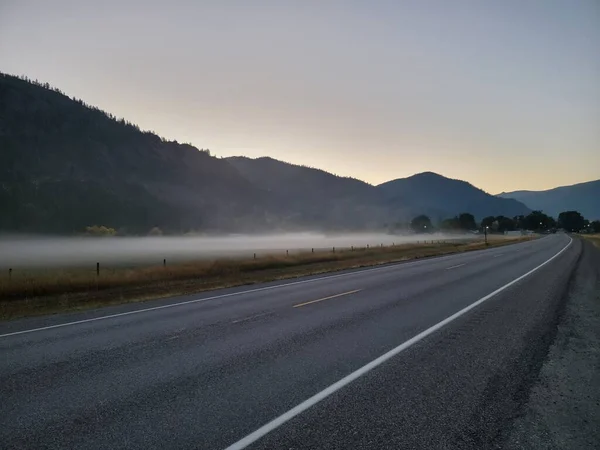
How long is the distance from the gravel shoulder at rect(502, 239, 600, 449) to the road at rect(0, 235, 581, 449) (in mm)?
202

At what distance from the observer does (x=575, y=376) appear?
664cm

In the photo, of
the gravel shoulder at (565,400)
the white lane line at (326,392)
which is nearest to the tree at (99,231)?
the white lane line at (326,392)

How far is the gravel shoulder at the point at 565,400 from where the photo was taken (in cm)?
453

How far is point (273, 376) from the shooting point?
6.30 m

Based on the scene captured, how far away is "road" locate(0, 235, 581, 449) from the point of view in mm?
4551

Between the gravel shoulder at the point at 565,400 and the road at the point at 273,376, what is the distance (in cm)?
20

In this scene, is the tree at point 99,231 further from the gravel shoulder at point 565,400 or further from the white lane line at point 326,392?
the gravel shoulder at point 565,400

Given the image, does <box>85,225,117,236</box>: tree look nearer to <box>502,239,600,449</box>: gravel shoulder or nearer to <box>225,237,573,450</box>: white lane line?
<box>225,237,573,450</box>: white lane line

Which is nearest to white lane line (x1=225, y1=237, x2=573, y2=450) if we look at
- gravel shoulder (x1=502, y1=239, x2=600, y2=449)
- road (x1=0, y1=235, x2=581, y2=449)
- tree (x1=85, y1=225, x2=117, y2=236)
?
road (x1=0, y1=235, x2=581, y2=449)

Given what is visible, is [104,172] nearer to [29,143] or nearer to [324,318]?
[29,143]

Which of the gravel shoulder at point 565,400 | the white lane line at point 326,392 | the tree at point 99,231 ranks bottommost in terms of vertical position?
the gravel shoulder at point 565,400

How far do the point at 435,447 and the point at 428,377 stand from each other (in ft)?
6.94

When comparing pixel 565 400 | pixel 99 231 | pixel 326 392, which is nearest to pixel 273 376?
pixel 326 392

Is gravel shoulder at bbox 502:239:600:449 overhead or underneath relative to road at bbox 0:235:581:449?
underneath
